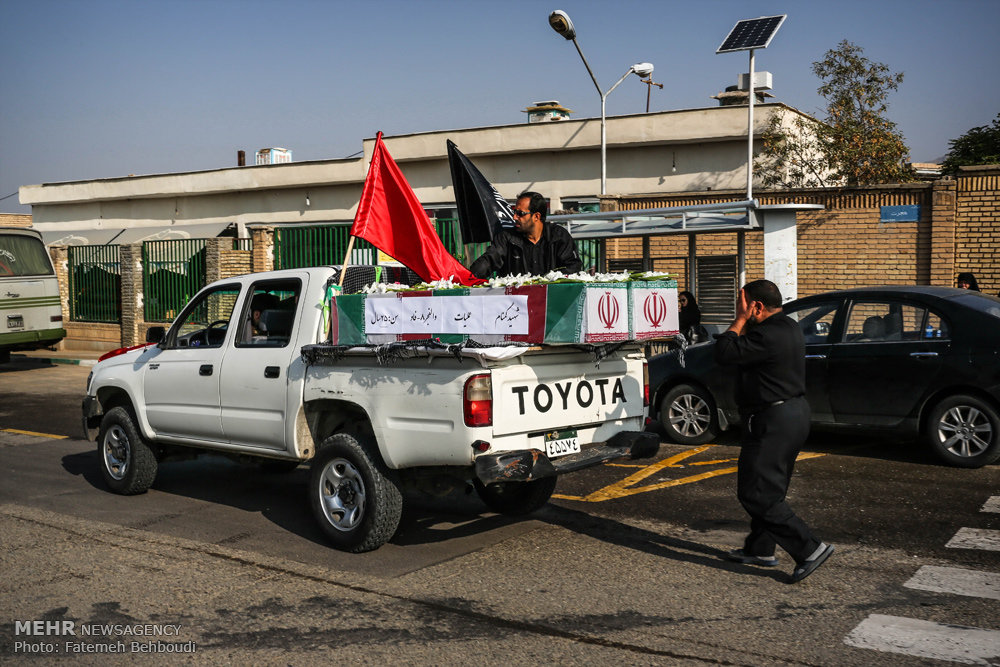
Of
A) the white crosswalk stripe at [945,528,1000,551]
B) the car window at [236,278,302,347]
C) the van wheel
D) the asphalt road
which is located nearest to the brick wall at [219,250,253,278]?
the asphalt road

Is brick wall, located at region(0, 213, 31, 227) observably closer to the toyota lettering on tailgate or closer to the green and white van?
the green and white van

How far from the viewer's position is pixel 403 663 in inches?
172

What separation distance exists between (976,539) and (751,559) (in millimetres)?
1704

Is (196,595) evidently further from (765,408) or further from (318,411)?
(765,408)

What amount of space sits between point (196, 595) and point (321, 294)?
2.32 m

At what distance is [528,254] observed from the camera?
7.64m

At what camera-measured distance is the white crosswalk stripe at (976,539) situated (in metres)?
6.17

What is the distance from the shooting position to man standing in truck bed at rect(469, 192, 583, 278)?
7.55m

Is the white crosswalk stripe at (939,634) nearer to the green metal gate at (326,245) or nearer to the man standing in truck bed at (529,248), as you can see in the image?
the man standing in truck bed at (529,248)

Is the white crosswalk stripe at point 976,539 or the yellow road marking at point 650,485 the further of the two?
the yellow road marking at point 650,485

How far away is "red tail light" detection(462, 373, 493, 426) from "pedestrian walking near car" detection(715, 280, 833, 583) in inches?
54.4

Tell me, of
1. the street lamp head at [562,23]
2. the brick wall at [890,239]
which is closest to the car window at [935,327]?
the brick wall at [890,239]

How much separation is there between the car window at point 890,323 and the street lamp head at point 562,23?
12296 mm
